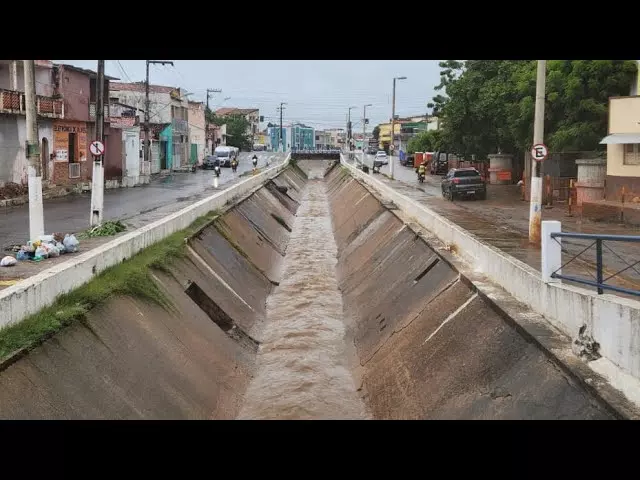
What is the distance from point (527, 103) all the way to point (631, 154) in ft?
24.3

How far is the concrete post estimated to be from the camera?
9.00 meters

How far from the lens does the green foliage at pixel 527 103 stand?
28.2 metres

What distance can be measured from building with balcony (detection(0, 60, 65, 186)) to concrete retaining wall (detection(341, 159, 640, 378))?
22.1 m

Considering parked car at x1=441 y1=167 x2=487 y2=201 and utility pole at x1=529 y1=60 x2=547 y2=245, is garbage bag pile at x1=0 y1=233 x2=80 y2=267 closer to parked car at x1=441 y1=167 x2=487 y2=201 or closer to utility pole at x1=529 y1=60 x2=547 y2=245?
utility pole at x1=529 y1=60 x2=547 y2=245

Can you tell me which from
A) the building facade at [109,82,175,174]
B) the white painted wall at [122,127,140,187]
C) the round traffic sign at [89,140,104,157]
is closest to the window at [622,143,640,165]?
the round traffic sign at [89,140,104,157]

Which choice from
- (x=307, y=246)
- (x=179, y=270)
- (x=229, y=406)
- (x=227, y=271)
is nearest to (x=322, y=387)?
(x=229, y=406)

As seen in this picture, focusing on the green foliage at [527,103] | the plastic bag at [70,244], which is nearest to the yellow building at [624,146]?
the green foliage at [527,103]

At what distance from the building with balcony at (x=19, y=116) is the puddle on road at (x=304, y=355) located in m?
14.9

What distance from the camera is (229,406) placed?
33.8 ft

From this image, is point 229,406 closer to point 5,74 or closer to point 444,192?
point 444,192

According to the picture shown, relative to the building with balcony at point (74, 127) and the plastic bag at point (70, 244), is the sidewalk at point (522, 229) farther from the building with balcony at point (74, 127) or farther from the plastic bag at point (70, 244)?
the building with balcony at point (74, 127)

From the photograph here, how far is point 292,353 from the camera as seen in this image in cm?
1308

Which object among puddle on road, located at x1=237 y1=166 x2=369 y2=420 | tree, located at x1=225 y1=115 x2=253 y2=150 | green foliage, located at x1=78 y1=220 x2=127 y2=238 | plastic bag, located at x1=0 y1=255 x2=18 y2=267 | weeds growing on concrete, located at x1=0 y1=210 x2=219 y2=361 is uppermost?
tree, located at x1=225 y1=115 x2=253 y2=150

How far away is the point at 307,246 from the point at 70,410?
63.2 feet
